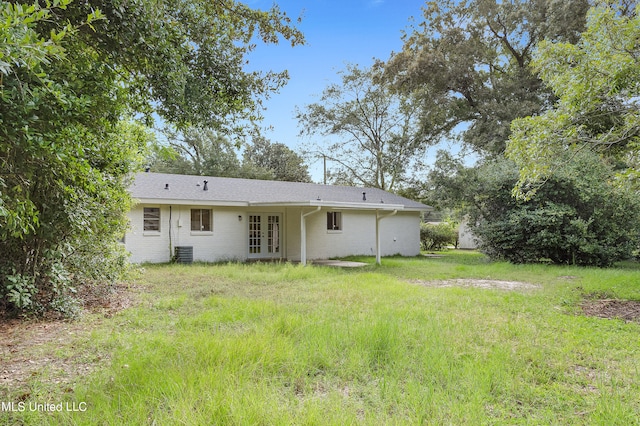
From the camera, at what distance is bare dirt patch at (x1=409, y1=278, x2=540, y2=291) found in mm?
8508

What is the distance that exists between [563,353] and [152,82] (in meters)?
5.26

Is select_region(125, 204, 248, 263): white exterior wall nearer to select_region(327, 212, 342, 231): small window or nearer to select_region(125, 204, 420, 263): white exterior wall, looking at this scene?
select_region(125, 204, 420, 263): white exterior wall

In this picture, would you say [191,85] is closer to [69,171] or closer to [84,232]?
[69,171]

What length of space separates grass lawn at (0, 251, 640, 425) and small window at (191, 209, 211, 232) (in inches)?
291

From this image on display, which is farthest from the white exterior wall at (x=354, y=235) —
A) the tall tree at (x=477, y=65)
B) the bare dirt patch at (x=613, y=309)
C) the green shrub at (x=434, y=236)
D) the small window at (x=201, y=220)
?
the bare dirt patch at (x=613, y=309)

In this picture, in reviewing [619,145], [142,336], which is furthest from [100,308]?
[619,145]

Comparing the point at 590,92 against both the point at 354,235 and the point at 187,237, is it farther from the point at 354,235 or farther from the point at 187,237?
the point at 187,237

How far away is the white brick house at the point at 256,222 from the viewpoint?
42.3 ft

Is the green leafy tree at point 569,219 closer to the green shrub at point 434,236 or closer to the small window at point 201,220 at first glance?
the green shrub at point 434,236

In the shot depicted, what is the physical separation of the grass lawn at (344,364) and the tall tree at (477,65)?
14798mm

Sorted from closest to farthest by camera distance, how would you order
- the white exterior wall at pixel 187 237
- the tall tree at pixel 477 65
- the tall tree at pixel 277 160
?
the white exterior wall at pixel 187 237 → the tall tree at pixel 477 65 → the tall tree at pixel 277 160

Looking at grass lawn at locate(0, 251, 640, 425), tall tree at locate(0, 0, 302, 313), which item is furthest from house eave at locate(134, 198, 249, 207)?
grass lawn at locate(0, 251, 640, 425)

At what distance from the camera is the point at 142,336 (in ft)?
14.6

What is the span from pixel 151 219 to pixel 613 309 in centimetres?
1285
